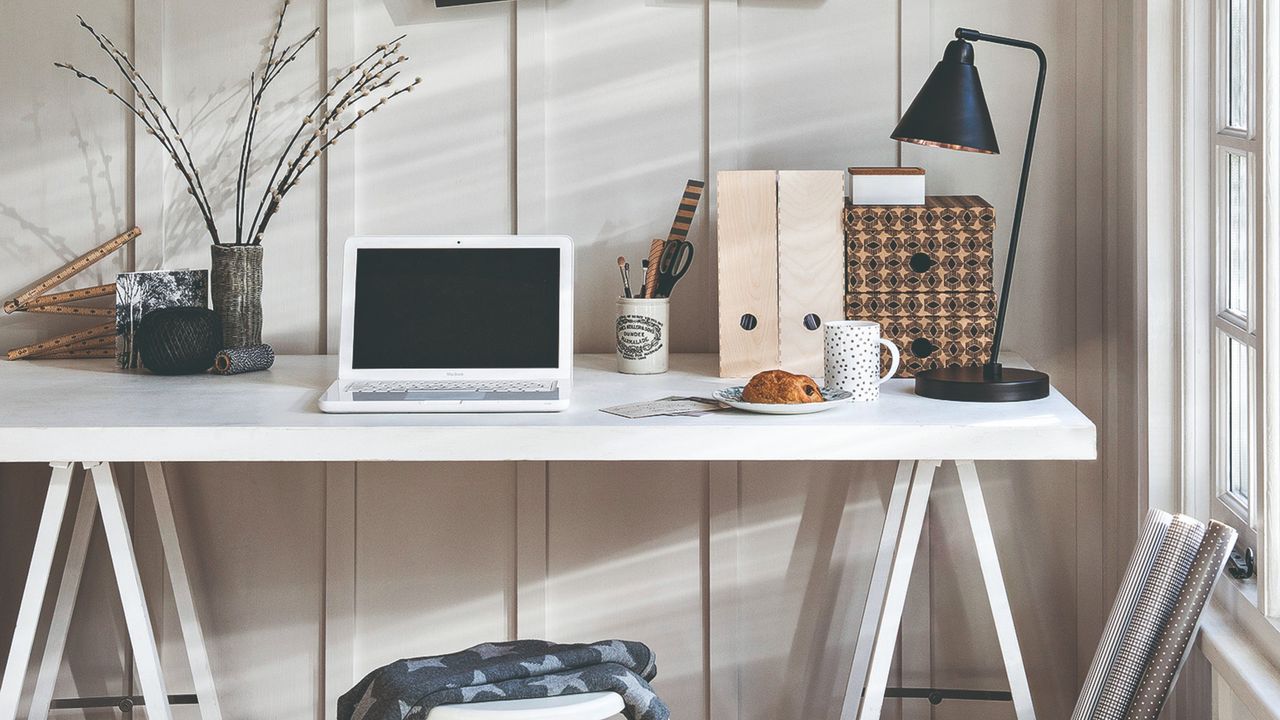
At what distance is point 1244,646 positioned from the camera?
4.71 ft

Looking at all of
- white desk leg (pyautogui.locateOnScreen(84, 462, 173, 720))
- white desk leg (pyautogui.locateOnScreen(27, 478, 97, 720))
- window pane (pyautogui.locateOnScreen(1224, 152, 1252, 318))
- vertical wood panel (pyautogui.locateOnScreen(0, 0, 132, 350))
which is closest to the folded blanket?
white desk leg (pyautogui.locateOnScreen(84, 462, 173, 720))

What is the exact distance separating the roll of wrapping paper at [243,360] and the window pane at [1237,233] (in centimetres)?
147

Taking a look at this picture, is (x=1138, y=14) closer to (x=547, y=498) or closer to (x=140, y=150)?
(x=547, y=498)

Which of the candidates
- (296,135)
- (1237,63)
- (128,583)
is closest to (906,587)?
(1237,63)

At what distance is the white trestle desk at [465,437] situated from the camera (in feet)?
4.80

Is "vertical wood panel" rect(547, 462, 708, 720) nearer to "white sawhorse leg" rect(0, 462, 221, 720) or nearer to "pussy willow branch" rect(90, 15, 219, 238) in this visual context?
"white sawhorse leg" rect(0, 462, 221, 720)

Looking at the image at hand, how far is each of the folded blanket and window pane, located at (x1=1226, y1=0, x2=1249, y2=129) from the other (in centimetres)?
109

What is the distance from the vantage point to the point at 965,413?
5.03 feet

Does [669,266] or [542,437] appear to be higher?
[669,266]

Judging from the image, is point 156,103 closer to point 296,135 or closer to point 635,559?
point 296,135

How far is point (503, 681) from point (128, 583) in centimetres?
62

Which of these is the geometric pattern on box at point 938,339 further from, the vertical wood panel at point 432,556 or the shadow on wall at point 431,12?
the shadow on wall at point 431,12

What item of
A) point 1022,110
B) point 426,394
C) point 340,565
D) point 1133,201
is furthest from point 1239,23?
point 340,565

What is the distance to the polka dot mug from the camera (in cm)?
162
